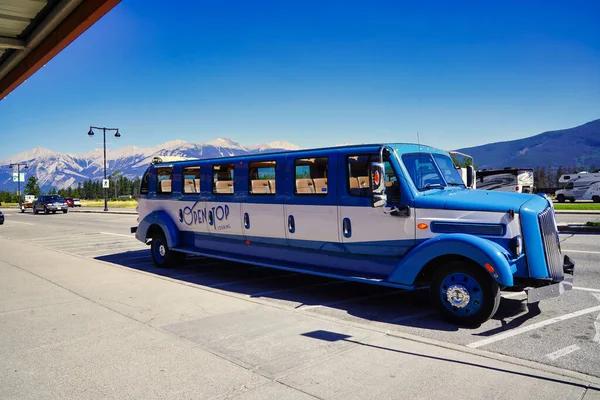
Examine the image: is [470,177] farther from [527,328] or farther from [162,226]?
[162,226]

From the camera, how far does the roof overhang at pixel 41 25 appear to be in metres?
9.12

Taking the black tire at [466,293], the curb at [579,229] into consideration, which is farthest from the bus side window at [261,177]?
the curb at [579,229]

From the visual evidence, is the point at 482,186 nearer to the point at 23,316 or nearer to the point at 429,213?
the point at 429,213

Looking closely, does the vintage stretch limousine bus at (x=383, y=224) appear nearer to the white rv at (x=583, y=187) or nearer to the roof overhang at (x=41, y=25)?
the roof overhang at (x=41, y=25)

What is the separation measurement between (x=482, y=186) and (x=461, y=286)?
89.8 feet

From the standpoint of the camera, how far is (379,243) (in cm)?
→ 680

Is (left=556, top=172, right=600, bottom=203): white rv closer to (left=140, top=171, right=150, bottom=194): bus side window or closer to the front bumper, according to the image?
the front bumper

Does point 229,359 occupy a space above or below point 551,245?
below

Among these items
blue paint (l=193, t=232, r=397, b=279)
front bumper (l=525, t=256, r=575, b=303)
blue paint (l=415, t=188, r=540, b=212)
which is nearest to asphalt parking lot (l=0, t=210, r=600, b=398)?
front bumper (l=525, t=256, r=575, b=303)

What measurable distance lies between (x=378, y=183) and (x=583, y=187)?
41084 mm

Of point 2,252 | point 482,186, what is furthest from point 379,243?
point 482,186

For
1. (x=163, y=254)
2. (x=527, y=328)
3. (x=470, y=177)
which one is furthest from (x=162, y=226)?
(x=527, y=328)

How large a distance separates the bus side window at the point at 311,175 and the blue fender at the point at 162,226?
4047mm

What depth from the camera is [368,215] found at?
272 inches
